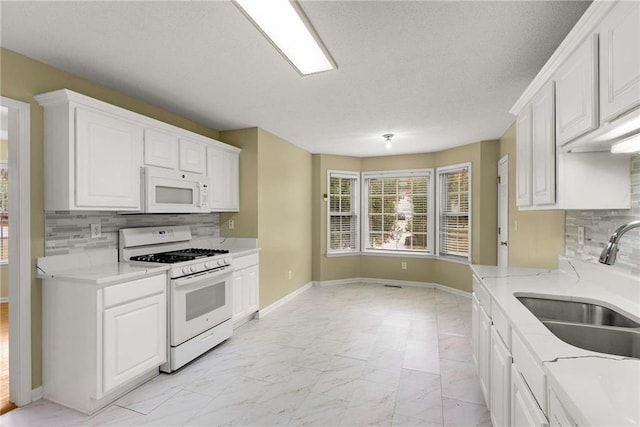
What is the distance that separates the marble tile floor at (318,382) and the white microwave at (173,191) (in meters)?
1.45

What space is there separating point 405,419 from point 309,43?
2.54 metres

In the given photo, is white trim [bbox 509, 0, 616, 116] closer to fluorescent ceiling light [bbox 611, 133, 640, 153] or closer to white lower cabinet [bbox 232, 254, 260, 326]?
fluorescent ceiling light [bbox 611, 133, 640, 153]

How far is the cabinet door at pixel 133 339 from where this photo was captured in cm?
216

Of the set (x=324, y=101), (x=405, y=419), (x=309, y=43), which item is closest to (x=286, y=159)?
(x=324, y=101)

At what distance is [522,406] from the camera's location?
51.9 inches

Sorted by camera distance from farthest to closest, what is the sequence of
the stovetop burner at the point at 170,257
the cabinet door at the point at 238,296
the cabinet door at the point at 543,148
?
the cabinet door at the point at 238,296 → the stovetop burner at the point at 170,257 → the cabinet door at the point at 543,148

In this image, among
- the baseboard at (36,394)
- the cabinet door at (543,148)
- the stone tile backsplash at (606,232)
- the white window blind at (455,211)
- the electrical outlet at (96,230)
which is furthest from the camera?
the white window blind at (455,211)

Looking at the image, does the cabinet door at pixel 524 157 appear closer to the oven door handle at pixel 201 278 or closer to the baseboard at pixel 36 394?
the oven door handle at pixel 201 278

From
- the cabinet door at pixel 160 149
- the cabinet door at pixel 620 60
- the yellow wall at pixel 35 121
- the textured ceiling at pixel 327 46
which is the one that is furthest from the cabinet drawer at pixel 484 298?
the yellow wall at pixel 35 121

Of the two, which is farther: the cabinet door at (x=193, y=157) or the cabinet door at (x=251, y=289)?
the cabinet door at (x=251, y=289)

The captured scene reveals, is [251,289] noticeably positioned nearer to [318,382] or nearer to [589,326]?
[318,382]

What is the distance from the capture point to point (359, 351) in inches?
122

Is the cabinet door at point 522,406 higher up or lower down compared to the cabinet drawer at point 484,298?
lower down

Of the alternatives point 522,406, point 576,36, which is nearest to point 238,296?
point 522,406
